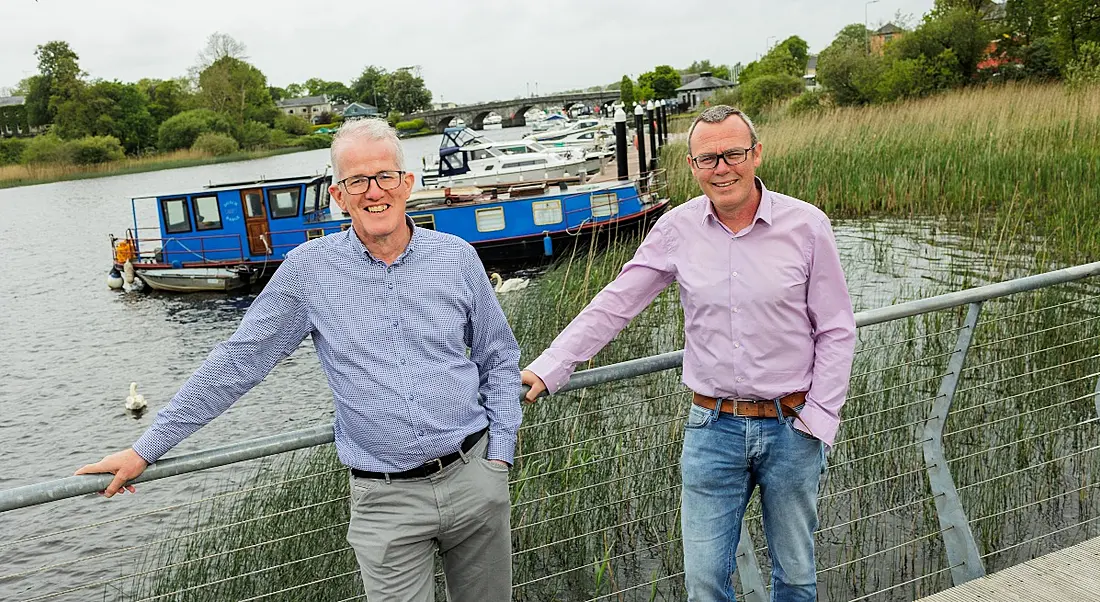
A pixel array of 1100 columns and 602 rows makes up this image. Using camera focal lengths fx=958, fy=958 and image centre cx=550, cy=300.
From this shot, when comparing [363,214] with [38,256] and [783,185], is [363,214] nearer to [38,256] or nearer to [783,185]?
[783,185]

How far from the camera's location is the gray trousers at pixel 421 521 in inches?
87.6

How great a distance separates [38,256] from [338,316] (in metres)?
32.2

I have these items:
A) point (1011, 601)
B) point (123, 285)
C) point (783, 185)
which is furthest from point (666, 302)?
point (123, 285)

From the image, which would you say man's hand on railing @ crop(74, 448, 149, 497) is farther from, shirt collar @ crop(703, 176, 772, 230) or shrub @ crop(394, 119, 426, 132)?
shrub @ crop(394, 119, 426, 132)

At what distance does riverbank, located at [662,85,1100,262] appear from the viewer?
12312 millimetres

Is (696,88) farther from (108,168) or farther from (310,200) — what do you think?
(310,200)

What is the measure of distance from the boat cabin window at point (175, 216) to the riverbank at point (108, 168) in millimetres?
48944

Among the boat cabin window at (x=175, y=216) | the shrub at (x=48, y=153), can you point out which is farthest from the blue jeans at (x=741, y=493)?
the shrub at (x=48, y=153)

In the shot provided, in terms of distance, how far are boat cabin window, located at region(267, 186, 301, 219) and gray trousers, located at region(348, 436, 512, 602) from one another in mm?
19535

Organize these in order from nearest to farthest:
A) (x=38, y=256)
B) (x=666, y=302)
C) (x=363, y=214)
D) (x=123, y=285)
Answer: (x=363, y=214)
(x=666, y=302)
(x=123, y=285)
(x=38, y=256)

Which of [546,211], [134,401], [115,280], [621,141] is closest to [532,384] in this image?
[134,401]

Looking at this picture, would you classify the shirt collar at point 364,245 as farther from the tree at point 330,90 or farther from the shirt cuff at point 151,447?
the tree at point 330,90

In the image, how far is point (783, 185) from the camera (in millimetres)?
17922

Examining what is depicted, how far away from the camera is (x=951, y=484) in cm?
313
